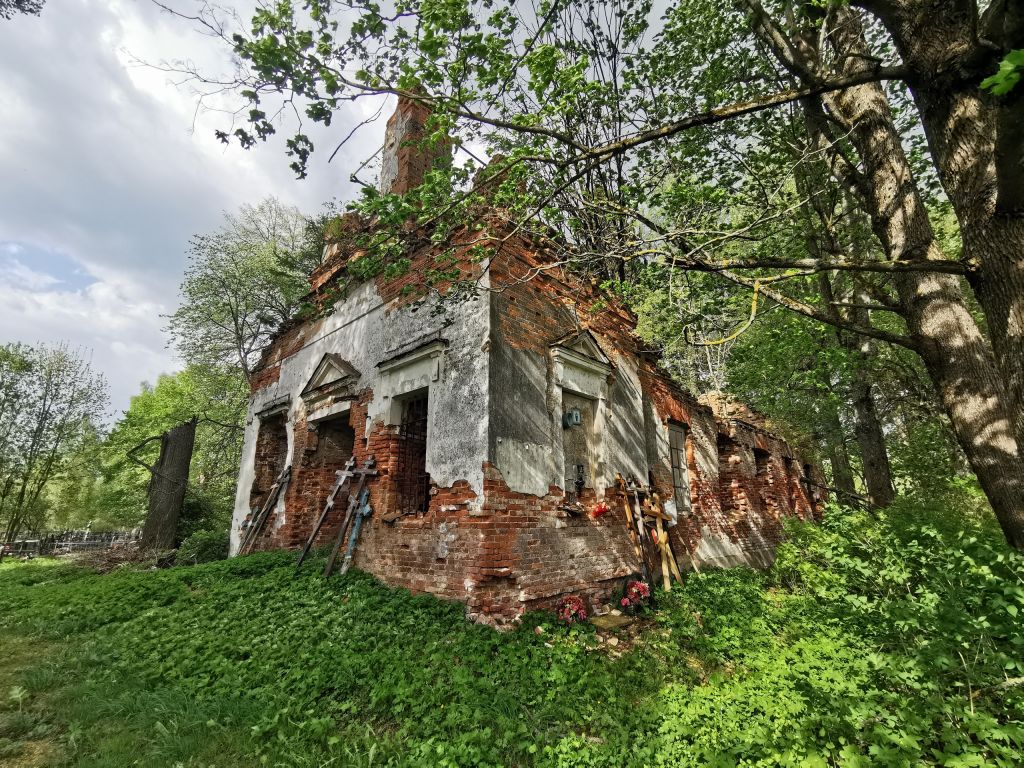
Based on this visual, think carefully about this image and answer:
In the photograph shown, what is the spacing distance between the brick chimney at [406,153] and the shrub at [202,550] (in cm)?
943

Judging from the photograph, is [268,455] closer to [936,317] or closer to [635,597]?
[635,597]

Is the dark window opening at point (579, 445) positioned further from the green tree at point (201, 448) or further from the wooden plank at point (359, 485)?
the green tree at point (201, 448)

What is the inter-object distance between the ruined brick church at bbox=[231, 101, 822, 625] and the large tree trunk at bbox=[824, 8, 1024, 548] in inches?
131

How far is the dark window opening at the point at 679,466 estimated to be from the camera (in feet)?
31.1

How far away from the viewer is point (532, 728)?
3611mm

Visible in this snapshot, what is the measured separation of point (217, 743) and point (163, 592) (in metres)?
4.57

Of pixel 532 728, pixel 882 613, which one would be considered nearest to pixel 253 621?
pixel 532 728

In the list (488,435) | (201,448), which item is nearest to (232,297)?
(201,448)

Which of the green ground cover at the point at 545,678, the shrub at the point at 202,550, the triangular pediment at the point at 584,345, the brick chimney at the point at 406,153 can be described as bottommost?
the green ground cover at the point at 545,678

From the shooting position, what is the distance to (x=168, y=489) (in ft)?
39.4

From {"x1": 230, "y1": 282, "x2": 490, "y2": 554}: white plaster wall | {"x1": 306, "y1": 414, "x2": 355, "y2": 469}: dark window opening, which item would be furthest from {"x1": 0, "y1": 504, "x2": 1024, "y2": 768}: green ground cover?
{"x1": 306, "y1": 414, "x2": 355, "y2": 469}: dark window opening

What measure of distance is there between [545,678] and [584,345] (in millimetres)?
4870

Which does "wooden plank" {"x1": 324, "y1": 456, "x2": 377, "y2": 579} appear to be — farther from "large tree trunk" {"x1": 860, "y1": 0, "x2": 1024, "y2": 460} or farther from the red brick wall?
"large tree trunk" {"x1": 860, "y1": 0, "x2": 1024, "y2": 460}

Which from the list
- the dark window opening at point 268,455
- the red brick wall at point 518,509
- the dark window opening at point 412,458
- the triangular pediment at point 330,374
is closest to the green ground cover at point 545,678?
the red brick wall at point 518,509
